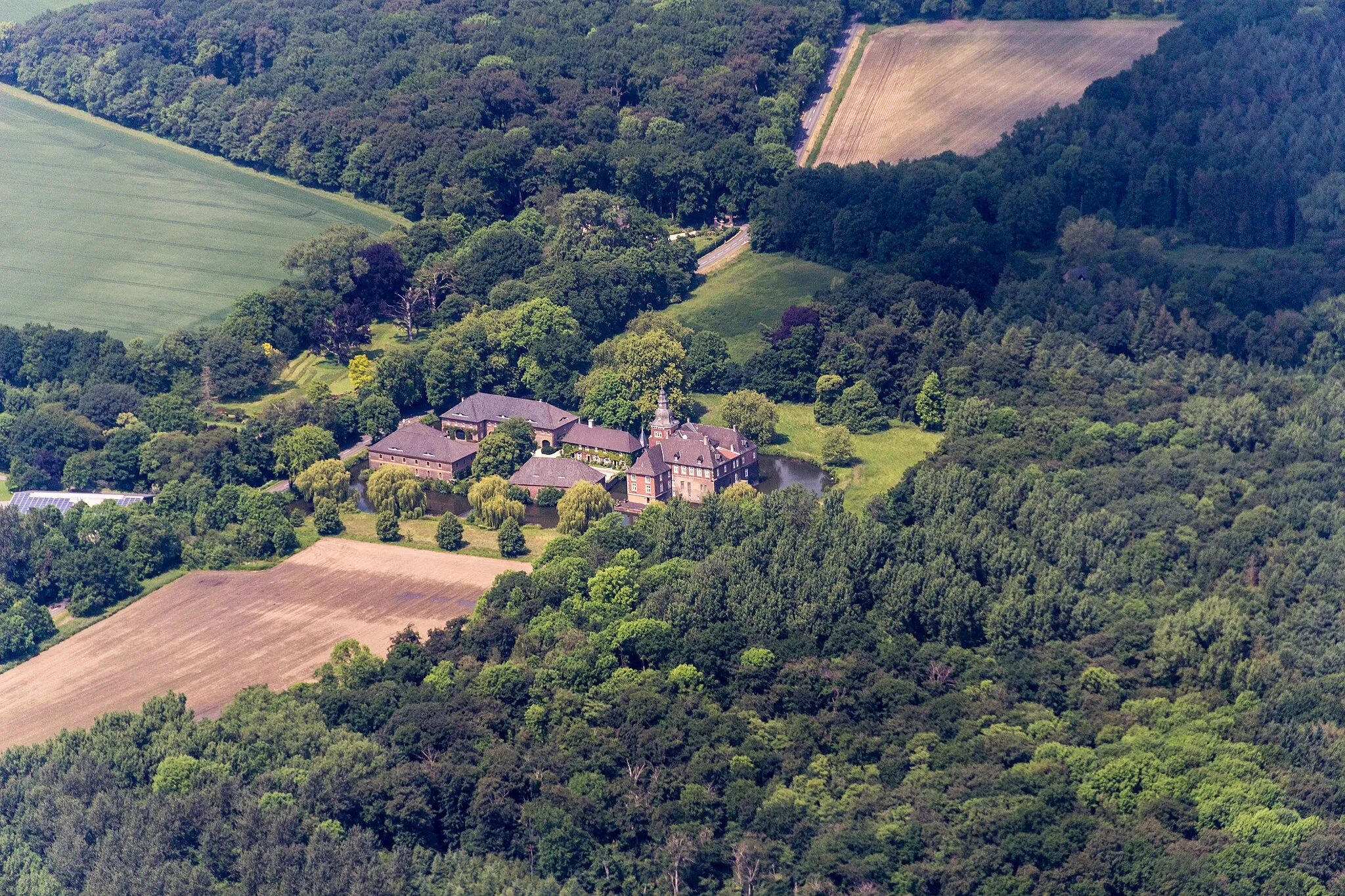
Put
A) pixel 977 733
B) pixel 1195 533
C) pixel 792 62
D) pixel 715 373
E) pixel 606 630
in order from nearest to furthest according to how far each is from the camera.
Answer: pixel 977 733 → pixel 606 630 → pixel 1195 533 → pixel 715 373 → pixel 792 62

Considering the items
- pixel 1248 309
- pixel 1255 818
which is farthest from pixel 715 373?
pixel 1255 818

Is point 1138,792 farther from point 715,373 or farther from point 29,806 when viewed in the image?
point 715,373

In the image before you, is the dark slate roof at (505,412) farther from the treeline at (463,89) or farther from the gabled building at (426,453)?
the treeline at (463,89)

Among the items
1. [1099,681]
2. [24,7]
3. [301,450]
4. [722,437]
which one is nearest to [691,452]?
[722,437]

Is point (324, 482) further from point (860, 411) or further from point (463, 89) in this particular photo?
point (463, 89)

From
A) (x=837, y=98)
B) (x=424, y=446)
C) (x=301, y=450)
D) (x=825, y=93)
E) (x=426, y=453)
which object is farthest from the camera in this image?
(x=825, y=93)

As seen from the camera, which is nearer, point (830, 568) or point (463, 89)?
point (830, 568)
